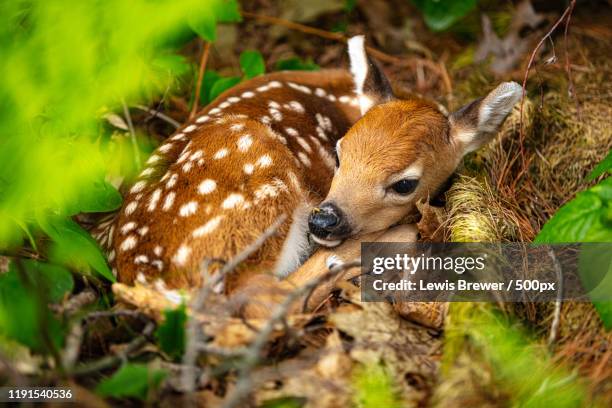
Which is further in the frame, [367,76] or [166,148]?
[367,76]

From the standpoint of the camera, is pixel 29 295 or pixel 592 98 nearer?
pixel 29 295

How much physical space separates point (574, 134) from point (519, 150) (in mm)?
350

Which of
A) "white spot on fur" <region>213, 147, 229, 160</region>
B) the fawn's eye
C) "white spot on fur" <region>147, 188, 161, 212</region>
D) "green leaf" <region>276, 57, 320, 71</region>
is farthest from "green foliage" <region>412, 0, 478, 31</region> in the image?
"white spot on fur" <region>147, 188, 161, 212</region>

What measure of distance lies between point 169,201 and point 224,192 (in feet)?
0.88

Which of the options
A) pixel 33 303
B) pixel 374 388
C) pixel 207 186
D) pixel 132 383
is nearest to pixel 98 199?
pixel 207 186

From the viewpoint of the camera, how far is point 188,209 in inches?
124

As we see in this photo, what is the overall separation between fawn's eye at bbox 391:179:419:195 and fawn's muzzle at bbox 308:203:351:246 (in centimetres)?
33

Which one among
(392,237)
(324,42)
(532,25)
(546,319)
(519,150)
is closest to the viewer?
(546,319)

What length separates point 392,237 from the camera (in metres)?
3.42

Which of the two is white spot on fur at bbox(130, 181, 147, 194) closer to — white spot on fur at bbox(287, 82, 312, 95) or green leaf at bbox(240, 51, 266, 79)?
white spot on fur at bbox(287, 82, 312, 95)

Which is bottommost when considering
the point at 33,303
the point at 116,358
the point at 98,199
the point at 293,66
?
the point at 116,358

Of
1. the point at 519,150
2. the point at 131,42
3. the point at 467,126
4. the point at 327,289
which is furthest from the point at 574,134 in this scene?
the point at 131,42

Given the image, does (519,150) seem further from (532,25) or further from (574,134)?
(532,25)

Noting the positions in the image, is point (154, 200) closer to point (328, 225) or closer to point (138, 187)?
point (138, 187)
